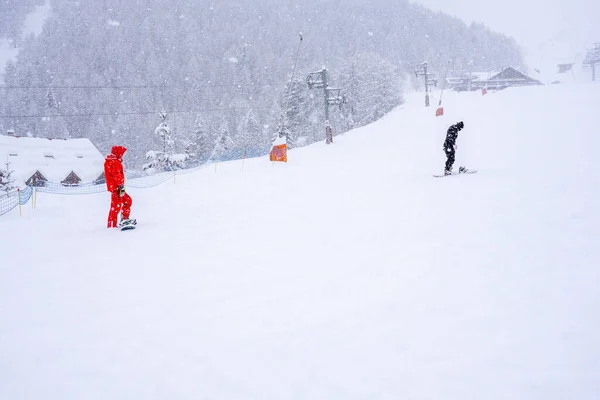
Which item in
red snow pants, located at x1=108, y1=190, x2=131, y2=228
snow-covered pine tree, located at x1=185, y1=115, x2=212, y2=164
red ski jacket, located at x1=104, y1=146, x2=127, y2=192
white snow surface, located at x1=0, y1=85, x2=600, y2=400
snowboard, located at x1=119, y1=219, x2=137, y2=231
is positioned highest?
snow-covered pine tree, located at x1=185, y1=115, x2=212, y2=164

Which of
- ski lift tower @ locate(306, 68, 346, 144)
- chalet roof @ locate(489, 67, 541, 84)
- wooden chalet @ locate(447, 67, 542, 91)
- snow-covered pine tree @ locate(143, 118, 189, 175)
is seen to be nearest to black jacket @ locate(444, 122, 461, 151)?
ski lift tower @ locate(306, 68, 346, 144)

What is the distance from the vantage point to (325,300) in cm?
406

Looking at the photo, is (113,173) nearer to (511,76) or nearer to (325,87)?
(325,87)

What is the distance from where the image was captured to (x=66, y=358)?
10.6ft

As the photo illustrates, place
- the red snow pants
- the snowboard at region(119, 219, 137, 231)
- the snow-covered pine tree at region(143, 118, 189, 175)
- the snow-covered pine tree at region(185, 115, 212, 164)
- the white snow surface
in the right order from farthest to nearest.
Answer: the snow-covered pine tree at region(185, 115, 212, 164)
the snow-covered pine tree at region(143, 118, 189, 175)
the red snow pants
the snowboard at region(119, 219, 137, 231)
the white snow surface

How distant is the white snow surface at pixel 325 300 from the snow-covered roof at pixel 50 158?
44.6 meters

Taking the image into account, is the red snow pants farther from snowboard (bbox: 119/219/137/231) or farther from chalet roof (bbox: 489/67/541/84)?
chalet roof (bbox: 489/67/541/84)

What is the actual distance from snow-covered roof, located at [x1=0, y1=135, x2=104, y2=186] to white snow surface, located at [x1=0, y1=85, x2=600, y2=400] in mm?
44648

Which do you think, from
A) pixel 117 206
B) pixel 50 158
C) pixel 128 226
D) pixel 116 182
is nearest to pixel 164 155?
pixel 50 158

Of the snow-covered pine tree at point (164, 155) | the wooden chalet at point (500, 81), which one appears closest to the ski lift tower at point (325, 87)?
the snow-covered pine tree at point (164, 155)

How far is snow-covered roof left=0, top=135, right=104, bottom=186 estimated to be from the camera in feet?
148

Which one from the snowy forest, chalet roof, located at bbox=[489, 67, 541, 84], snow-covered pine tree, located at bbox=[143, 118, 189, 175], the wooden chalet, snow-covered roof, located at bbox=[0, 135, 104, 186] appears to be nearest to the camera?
snow-covered pine tree, located at bbox=[143, 118, 189, 175]

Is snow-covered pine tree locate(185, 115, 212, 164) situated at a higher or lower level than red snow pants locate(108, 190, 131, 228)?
higher

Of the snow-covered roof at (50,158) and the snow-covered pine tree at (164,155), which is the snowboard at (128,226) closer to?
the snow-covered pine tree at (164,155)
